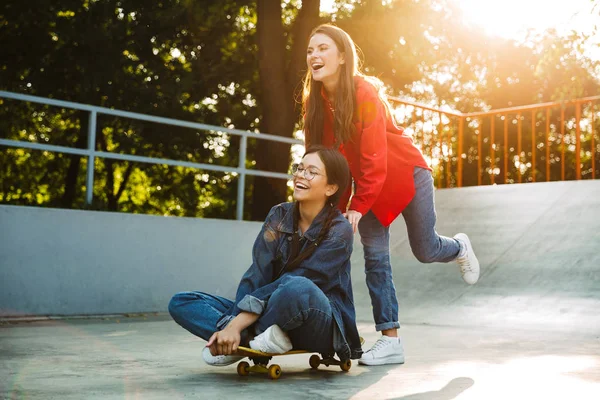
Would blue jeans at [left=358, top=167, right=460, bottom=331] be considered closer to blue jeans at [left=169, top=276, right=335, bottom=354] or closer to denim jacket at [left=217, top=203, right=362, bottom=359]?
denim jacket at [left=217, top=203, right=362, bottom=359]

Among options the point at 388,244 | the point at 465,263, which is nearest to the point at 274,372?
the point at 388,244

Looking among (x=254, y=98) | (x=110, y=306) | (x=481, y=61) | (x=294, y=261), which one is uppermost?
(x=481, y=61)

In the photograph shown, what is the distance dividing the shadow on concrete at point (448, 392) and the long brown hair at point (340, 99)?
131cm

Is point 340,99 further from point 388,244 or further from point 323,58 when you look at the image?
point 388,244

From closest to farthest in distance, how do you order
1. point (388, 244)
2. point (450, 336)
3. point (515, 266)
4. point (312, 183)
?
point (312, 183) → point (388, 244) → point (450, 336) → point (515, 266)

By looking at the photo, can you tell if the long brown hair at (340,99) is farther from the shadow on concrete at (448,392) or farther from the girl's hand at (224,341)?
the shadow on concrete at (448,392)

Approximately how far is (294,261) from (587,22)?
26.6 feet

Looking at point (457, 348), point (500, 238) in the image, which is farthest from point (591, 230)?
point (457, 348)

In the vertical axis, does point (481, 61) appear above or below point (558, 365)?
above

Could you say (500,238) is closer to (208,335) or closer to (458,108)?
(208,335)

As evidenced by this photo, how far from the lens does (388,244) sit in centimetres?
416

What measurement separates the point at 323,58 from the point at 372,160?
574 mm

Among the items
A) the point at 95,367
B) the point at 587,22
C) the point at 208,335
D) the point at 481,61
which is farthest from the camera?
the point at 481,61

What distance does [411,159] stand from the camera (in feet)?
13.8
